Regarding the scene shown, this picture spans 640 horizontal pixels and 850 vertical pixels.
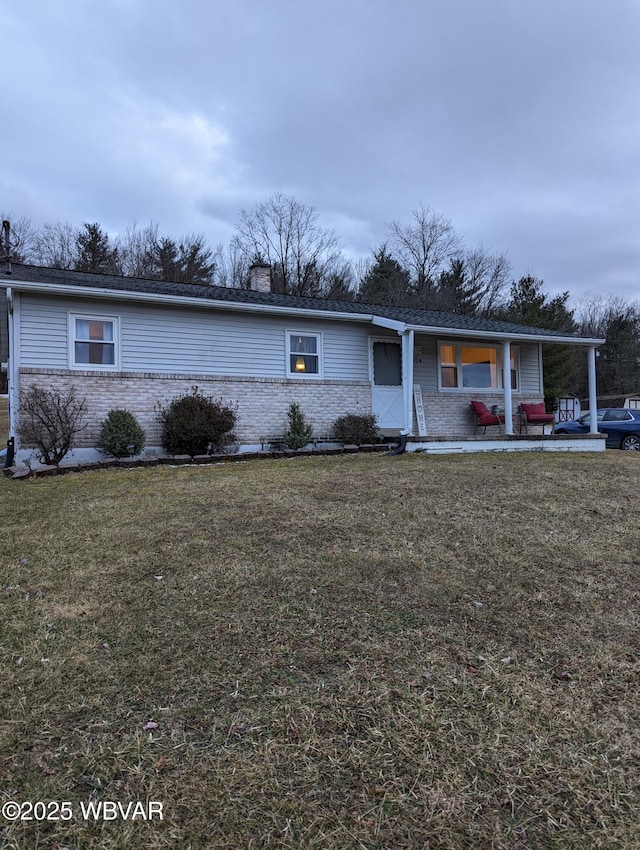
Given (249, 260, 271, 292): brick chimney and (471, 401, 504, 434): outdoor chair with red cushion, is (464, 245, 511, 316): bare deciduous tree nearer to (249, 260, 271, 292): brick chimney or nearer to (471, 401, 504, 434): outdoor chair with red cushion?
(471, 401, 504, 434): outdoor chair with red cushion

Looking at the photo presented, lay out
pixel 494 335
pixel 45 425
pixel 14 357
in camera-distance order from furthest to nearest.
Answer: pixel 494 335 → pixel 14 357 → pixel 45 425

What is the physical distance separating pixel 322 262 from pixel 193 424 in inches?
943

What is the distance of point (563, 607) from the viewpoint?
2.88 metres

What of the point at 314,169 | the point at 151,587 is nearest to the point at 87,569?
the point at 151,587

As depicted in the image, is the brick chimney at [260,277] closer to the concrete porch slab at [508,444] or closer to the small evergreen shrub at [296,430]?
the small evergreen shrub at [296,430]

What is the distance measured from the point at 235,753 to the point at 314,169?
29612mm

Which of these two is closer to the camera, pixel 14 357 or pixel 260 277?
pixel 14 357

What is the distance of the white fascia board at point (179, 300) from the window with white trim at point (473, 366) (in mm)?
2790

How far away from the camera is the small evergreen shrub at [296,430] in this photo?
35.0 ft

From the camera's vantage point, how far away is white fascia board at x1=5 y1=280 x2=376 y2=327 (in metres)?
8.59

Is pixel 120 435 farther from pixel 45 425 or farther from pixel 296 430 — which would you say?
pixel 296 430

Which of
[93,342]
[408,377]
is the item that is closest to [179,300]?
[93,342]

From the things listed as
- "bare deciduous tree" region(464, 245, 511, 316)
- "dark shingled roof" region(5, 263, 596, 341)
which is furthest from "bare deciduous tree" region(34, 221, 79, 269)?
"bare deciduous tree" region(464, 245, 511, 316)

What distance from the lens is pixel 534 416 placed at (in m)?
12.5
